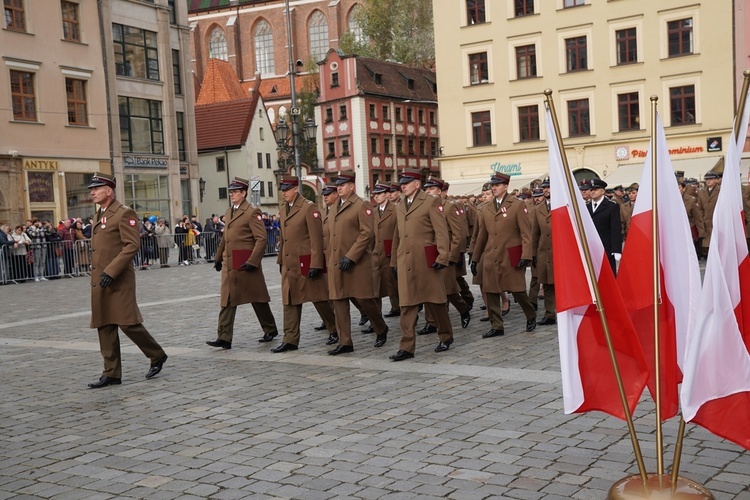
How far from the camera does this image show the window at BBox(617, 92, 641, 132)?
4456cm

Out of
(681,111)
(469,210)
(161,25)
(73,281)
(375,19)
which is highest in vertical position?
(375,19)

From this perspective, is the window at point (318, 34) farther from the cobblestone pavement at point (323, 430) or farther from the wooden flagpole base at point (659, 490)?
the wooden flagpole base at point (659, 490)

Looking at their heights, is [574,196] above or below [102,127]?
below

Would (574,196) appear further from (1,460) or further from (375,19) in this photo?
(375,19)

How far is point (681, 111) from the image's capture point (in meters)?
43.3

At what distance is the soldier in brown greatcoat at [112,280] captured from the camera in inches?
344

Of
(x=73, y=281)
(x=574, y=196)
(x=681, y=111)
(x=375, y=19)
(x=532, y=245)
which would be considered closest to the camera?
(x=574, y=196)

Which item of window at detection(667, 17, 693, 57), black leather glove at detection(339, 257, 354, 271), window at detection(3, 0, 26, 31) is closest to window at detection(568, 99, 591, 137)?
window at detection(667, 17, 693, 57)

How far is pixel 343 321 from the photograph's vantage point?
400 inches

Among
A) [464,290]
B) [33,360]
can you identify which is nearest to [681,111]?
[464,290]

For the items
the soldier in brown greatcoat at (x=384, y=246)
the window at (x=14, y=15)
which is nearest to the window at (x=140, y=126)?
the window at (x=14, y=15)

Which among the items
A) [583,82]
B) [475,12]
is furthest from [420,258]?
[475,12]

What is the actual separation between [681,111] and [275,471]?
136ft

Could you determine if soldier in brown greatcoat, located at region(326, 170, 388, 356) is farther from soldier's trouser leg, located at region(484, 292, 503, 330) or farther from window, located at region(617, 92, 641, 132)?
window, located at region(617, 92, 641, 132)
